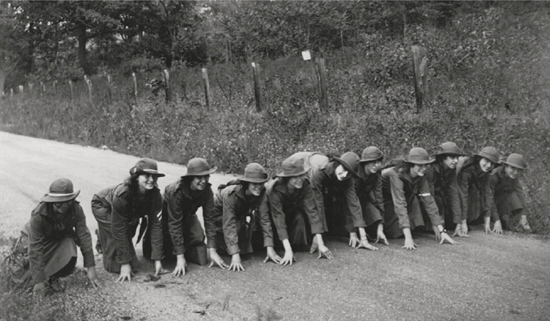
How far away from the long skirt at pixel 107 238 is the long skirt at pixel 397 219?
10.9ft

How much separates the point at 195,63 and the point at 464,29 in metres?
13.3

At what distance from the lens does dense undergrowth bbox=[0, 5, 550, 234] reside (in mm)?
10484

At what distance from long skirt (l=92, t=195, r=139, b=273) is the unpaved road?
5.1 inches

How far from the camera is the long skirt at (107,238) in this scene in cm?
591

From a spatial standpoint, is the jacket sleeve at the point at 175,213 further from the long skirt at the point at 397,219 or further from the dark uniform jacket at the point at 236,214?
the long skirt at the point at 397,219

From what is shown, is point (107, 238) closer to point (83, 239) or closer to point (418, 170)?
point (83, 239)

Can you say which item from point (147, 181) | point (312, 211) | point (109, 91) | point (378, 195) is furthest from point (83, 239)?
point (109, 91)

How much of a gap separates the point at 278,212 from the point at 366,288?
5.22 feet

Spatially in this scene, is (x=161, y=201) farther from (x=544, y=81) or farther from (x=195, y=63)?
(x=195, y=63)

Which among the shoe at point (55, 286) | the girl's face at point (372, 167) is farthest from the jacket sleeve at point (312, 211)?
the shoe at point (55, 286)

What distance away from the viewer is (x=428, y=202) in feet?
23.1

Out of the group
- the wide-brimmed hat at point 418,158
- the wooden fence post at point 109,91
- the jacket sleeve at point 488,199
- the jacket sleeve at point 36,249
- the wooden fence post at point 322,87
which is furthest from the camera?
the wooden fence post at point 109,91

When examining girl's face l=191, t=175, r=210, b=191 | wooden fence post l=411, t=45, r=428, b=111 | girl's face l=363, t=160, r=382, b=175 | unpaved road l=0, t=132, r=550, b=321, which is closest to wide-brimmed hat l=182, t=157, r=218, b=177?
girl's face l=191, t=175, r=210, b=191

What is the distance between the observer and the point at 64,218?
5.46 metres
